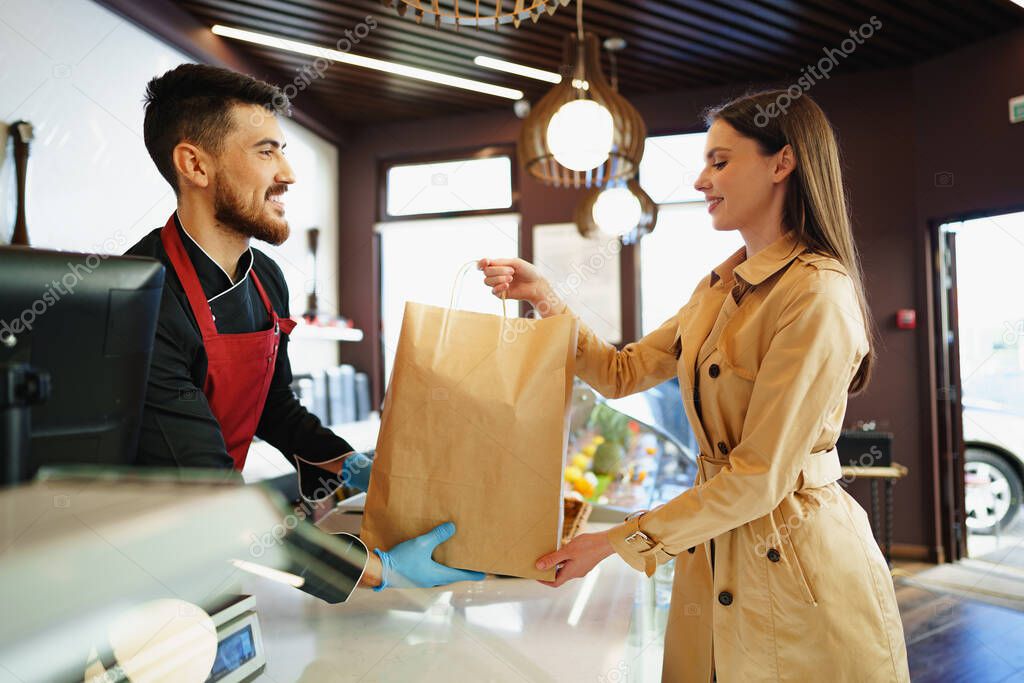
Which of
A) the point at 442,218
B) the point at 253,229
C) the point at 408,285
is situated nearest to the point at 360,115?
the point at 442,218

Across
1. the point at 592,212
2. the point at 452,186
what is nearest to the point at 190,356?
the point at 592,212

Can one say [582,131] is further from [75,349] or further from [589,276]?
[589,276]

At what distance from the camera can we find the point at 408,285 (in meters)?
5.66

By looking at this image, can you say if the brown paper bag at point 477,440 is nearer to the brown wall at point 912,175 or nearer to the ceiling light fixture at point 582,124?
the ceiling light fixture at point 582,124

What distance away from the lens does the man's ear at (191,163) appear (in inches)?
50.1

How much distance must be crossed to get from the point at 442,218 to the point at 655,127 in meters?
1.83

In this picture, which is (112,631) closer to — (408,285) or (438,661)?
(438,661)

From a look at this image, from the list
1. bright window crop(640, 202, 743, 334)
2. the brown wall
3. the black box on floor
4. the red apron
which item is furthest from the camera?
bright window crop(640, 202, 743, 334)

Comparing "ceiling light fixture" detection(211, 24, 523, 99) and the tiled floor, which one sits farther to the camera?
"ceiling light fixture" detection(211, 24, 523, 99)

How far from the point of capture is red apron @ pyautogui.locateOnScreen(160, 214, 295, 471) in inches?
49.0

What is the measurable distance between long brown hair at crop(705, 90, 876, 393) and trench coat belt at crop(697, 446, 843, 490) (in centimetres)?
20

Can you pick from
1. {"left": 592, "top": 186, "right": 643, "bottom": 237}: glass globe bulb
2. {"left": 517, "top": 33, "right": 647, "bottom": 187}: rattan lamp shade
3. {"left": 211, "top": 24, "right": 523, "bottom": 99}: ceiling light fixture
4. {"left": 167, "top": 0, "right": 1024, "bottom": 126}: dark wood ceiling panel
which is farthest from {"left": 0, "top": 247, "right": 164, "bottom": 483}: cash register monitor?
{"left": 211, "top": 24, "right": 523, "bottom": 99}: ceiling light fixture

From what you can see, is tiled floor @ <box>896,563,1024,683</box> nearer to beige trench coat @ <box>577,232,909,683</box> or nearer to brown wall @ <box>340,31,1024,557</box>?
brown wall @ <box>340,31,1024,557</box>

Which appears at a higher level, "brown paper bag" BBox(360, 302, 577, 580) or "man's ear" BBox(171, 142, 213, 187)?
"man's ear" BBox(171, 142, 213, 187)
